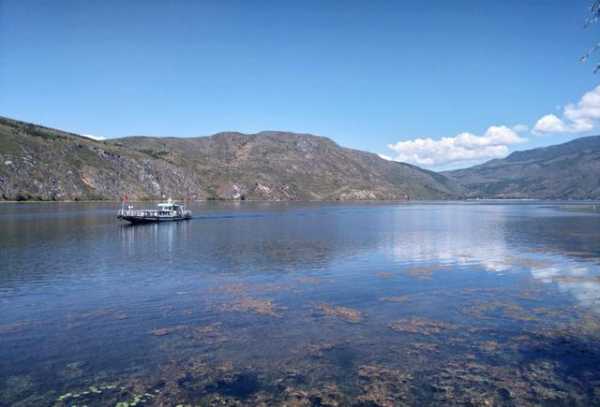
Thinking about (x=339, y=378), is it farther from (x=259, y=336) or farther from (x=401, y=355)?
(x=259, y=336)

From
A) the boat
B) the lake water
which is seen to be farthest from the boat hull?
the lake water

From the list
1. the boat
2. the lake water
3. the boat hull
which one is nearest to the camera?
the lake water

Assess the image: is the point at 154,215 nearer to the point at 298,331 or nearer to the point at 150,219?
the point at 150,219

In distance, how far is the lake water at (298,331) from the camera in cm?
1641

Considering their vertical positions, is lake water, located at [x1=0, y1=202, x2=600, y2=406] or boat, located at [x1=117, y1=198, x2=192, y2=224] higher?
boat, located at [x1=117, y1=198, x2=192, y2=224]

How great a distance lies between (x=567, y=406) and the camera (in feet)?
49.8

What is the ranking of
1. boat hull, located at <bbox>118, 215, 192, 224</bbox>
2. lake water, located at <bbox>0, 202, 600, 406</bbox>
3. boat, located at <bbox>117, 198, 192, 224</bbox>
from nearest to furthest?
lake water, located at <bbox>0, 202, 600, 406</bbox> → boat hull, located at <bbox>118, 215, 192, 224</bbox> → boat, located at <bbox>117, 198, 192, 224</bbox>

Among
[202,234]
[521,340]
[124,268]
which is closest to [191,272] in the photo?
[124,268]

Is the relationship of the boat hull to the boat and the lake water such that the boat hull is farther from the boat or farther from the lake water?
the lake water

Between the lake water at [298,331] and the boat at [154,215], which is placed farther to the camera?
the boat at [154,215]

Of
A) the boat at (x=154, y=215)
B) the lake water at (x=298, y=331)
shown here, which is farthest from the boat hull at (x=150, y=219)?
the lake water at (x=298, y=331)

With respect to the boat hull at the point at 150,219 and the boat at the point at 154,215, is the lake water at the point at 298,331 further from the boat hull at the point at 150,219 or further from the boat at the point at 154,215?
the boat at the point at 154,215

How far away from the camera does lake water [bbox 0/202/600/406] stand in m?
16.4

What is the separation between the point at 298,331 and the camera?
23391mm
